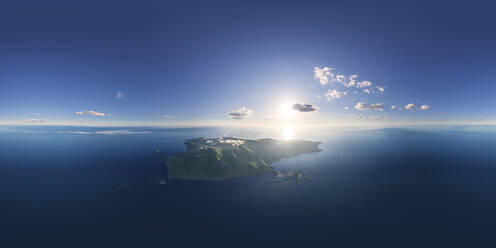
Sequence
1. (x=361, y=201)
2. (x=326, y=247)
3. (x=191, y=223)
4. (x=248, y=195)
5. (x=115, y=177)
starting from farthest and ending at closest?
(x=115, y=177)
(x=248, y=195)
(x=361, y=201)
(x=191, y=223)
(x=326, y=247)

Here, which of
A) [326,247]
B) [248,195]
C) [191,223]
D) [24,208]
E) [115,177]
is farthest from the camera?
[115,177]

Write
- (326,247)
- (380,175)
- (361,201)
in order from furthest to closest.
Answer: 1. (380,175)
2. (361,201)
3. (326,247)

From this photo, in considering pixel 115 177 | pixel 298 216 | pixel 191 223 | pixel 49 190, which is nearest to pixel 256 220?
pixel 298 216

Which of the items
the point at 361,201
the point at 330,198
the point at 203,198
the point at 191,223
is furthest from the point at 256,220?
the point at 361,201

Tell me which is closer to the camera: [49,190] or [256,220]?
[256,220]

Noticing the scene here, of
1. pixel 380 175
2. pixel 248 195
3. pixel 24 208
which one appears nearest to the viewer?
pixel 24 208

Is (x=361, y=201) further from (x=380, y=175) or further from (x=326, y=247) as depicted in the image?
(x=380, y=175)

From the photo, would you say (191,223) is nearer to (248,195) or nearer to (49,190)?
(248,195)

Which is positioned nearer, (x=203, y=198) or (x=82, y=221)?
(x=82, y=221)

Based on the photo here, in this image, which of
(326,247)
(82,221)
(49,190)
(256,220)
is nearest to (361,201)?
(326,247)
